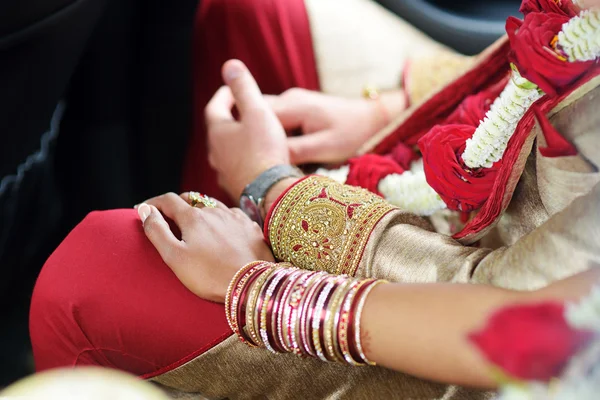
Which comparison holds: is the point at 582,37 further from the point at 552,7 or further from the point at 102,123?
the point at 102,123

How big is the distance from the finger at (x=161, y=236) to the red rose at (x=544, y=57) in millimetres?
336

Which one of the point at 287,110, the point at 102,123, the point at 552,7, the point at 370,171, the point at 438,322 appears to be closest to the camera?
the point at 438,322

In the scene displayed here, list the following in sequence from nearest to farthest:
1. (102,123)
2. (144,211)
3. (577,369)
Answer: (577,369) < (144,211) < (102,123)

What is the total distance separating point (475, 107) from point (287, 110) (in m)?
0.27

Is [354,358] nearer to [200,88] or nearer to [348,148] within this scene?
[348,148]

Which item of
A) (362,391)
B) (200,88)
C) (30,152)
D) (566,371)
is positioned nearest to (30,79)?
(30,152)

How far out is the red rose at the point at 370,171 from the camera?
772 millimetres

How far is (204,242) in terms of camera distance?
1.92ft

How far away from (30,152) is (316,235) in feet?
2.04

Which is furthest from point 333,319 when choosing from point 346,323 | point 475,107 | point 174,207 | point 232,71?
point 232,71

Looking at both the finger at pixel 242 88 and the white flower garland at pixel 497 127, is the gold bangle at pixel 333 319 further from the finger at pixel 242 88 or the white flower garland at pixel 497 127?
the finger at pixel 242 88

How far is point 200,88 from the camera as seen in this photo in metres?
1.06

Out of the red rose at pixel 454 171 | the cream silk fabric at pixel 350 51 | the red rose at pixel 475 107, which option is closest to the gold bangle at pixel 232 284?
the red rose at pixel 454 171

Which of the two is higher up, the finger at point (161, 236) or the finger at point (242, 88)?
the finger at point (242, 88)
